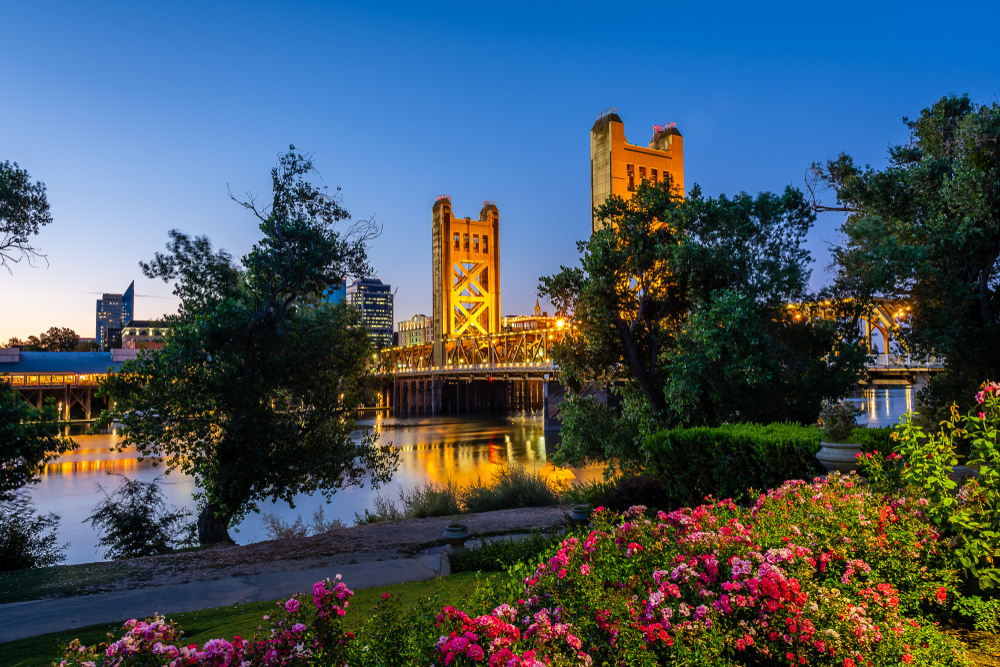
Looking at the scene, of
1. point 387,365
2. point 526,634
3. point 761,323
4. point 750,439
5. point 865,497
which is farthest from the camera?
point 387,365

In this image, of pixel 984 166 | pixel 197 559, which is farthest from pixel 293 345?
pixel 984 166

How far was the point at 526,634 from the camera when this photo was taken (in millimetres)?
3176

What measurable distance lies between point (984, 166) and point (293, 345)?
51.6 ft

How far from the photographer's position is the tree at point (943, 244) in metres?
12.9

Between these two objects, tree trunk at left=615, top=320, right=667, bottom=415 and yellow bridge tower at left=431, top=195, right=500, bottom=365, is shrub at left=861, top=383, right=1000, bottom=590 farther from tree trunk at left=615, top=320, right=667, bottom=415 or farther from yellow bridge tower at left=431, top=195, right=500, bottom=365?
yellow bridge tower at left=431, top=195, right=500, bottom=365

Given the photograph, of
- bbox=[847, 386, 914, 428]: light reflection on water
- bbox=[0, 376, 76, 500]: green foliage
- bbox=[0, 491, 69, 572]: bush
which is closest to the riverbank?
bbox=[0, 376, 76, 500]: green foliage

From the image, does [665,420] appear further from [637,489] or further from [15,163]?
[15,163]

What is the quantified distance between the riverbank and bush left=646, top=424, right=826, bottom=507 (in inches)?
86.9

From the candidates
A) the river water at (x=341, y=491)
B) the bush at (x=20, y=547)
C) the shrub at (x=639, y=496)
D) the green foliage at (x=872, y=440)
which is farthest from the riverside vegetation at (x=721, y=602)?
the river water at (x=341, y=491)

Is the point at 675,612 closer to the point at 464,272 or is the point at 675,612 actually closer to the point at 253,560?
the point at 253,560

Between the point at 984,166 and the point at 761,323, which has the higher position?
the point at 984,166

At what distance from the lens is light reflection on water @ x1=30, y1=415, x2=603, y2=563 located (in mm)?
21136

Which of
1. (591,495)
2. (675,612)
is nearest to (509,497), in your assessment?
(591,495)

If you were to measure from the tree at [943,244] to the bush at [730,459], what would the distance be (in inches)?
250
